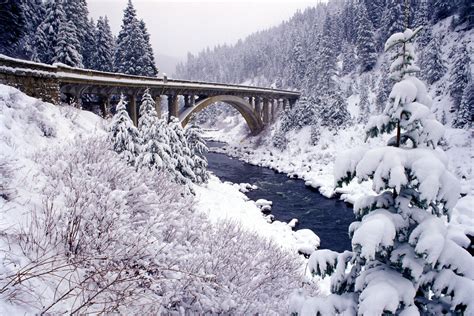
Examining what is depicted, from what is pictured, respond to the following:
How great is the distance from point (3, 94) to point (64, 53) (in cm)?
2213

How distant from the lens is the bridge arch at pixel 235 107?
109 ft

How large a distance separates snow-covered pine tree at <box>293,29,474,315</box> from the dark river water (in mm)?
13268

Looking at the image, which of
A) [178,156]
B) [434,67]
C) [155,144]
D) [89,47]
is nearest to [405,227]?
[155,144]

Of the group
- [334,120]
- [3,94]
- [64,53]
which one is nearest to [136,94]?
[64,53]

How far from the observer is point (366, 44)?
5531 centimetres

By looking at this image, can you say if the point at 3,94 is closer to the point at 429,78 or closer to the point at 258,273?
the point at 258,273

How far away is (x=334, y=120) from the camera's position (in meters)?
40.6

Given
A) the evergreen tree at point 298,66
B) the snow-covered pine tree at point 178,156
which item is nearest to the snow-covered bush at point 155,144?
the snow-covered pine tree at point 178,156

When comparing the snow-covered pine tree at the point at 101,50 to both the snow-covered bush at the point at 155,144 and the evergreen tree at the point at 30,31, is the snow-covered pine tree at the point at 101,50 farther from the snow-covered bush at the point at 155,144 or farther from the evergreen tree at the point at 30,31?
the snow-covered bush at the point at 155,144

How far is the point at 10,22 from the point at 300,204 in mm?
31571

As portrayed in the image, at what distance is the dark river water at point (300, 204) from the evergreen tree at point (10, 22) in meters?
24.8

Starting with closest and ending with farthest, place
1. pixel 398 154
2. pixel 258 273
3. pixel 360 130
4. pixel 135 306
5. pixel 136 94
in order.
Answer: pixel 398 154 → pixel 135 306 → pixel 258 273 → pixel 136 94 → pixel 360 130

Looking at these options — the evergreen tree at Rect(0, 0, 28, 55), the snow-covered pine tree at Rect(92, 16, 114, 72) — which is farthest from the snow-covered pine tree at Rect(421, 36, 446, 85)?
the evergreen tree at Rect(0, 0, 28, 55)

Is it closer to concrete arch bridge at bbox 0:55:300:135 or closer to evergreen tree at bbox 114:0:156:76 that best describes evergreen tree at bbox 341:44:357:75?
concrete arch bridge at bbox 0:55:300:135
